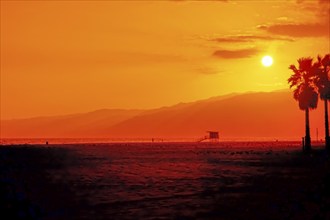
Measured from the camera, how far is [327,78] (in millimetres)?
84062

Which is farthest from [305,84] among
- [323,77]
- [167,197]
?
[167,197]

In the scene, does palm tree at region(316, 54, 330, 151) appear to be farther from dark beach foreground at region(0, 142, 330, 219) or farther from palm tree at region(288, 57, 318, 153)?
dark beach foreground at region(0, 142, 330, 219)

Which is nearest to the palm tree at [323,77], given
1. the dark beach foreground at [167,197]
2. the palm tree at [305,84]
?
the palm tree at [305,84]

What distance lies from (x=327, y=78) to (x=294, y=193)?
5742 cm

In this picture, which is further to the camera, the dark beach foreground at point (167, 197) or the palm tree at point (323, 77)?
the palm tree at point (323, 77)

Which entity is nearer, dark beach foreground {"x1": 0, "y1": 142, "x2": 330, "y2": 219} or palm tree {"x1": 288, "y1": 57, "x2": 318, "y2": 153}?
dark beach foreground {"x1": 0, "y1": 142, "x2": 330, "y2": 219}

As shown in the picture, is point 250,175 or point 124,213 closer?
point 124,213

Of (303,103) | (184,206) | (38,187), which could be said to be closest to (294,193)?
(184,206)

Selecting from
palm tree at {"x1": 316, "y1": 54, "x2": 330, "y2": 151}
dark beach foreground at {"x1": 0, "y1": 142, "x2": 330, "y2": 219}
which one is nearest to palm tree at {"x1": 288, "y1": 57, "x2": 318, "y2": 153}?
palm tree at {"x1": 316, "y1": 54, "x2": 330, "y2": 151}

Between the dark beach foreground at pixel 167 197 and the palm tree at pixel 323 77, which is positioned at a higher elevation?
the palm tree at pixel 323 77

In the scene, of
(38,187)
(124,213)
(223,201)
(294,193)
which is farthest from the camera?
(38,187)

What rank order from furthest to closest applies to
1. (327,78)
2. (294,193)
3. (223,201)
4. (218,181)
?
1. (327,78)
2. (218,181)
3. (294,193)
4. (223,201)

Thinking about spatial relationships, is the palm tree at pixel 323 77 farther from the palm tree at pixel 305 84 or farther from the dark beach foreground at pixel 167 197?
the dark beach foreground at pixel 167 197

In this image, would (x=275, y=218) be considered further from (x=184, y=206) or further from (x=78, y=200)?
(x=78, y=200)
